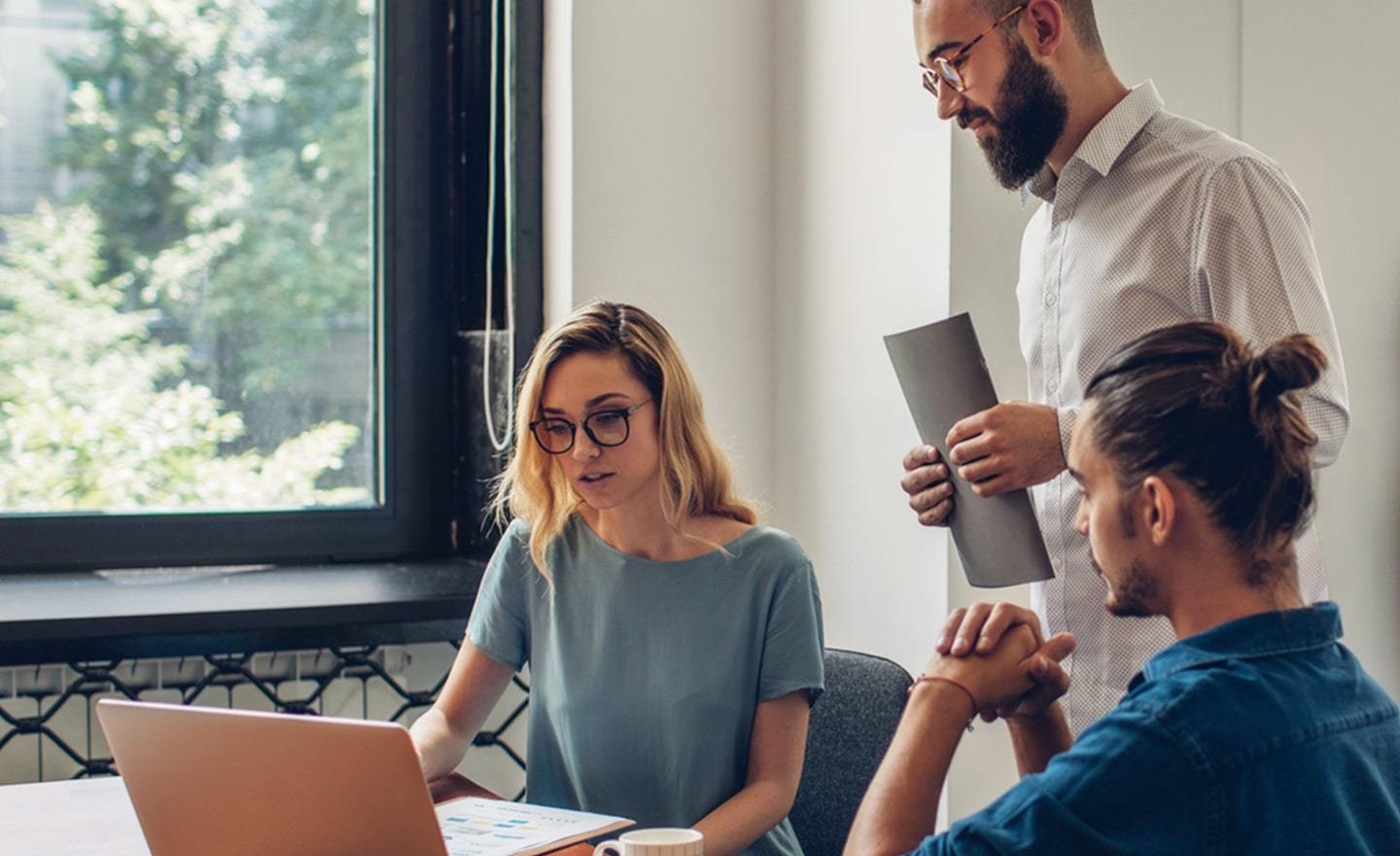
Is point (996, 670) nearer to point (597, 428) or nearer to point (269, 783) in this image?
point (269, 783)

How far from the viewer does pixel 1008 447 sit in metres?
1.53

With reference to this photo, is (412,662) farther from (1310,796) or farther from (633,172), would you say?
(1310,796)

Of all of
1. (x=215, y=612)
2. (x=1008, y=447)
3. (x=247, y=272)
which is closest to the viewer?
(x=1008, y=447)

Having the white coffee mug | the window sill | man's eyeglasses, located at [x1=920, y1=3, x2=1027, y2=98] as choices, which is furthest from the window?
the white coffee mug

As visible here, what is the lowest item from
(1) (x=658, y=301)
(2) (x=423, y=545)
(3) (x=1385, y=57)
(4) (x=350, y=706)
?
(4) (x=350, y=706)

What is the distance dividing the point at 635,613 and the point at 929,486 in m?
0.38

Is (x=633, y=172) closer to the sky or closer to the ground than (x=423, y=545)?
closer to the sky

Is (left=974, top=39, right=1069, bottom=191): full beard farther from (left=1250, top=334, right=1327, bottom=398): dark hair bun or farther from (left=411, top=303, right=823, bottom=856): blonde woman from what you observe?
(left=1250, top=334, right=1327, bottom=398): dark hair bun

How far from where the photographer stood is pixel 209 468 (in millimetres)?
2527

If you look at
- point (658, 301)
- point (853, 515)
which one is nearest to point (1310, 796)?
point (853, 515)

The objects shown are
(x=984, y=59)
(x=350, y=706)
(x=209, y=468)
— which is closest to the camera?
(x=984, y=59)

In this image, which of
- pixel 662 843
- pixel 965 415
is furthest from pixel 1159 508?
pixel 965 415

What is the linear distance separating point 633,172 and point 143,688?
110cm

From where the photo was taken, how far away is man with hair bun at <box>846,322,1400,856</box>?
0.94 metres
